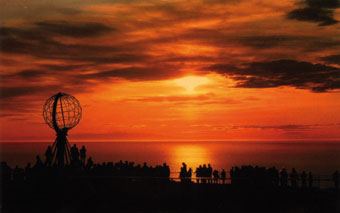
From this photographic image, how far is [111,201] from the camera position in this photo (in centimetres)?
2294

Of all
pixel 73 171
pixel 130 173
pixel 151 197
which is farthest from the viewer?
pixel 130 173

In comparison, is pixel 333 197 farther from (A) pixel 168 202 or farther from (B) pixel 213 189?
(A) pixel 168 202

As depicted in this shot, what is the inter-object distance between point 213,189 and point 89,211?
8.43 meters

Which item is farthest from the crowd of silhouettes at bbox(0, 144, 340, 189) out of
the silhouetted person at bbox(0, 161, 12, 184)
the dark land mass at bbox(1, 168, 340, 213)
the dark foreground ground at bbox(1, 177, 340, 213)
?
the dark foreground ground at bbox(1, 177, 340, 213)

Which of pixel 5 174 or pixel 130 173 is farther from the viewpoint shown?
pixel 130 173

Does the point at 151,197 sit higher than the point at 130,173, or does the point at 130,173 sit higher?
the point at 130,173

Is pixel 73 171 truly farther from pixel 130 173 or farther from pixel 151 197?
pixel 151 197

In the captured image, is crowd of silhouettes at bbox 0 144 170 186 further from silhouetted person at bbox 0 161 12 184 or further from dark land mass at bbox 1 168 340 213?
dark land mass at bbox 1 168 340 213

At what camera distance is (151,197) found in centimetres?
2375

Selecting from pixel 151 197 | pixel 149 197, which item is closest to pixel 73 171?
pixel 149 197

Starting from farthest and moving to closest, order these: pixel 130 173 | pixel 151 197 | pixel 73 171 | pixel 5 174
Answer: pixel 130 173, pixel 5 174, pixel 73 171, pixel 151 197

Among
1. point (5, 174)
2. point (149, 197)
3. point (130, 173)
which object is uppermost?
point (130, 173)

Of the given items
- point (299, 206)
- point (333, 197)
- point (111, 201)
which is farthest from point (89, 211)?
point (333, 197)

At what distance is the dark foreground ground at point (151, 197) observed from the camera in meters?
21.5
